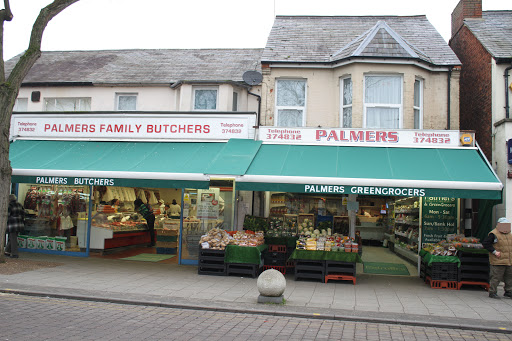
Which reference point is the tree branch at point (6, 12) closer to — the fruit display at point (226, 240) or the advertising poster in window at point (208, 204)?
the advertising poster in window at point (208, 204)

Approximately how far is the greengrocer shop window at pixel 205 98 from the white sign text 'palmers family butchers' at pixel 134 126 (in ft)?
8.07

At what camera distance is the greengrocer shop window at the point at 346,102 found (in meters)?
12.9

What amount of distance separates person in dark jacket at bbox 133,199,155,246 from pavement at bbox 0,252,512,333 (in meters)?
4.59

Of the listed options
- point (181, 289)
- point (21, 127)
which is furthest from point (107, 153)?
point (181, 289)

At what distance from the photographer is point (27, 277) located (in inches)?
381

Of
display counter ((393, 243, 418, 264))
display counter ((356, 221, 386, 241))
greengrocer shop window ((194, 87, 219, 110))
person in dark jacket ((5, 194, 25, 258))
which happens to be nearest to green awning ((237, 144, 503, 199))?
display counter ((393, 243, 418, 264))

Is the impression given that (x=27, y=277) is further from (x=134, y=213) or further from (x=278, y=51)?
(x=278, y=51)

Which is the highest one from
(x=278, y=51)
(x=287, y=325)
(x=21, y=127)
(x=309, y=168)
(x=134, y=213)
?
(x=278, y=51)

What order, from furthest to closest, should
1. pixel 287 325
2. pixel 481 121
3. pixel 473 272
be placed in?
1. pixel 481 121
2. pixel 473 272
3. pixel 287 325

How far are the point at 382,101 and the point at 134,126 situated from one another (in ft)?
24.2

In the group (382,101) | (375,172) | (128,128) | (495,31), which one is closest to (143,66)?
(128,128)

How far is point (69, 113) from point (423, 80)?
35.6 feet

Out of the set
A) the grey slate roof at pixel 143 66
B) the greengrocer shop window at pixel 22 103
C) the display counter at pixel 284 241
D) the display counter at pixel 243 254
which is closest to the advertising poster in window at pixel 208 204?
the display counter at pixel 284 241

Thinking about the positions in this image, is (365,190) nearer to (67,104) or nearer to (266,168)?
(266,168)
